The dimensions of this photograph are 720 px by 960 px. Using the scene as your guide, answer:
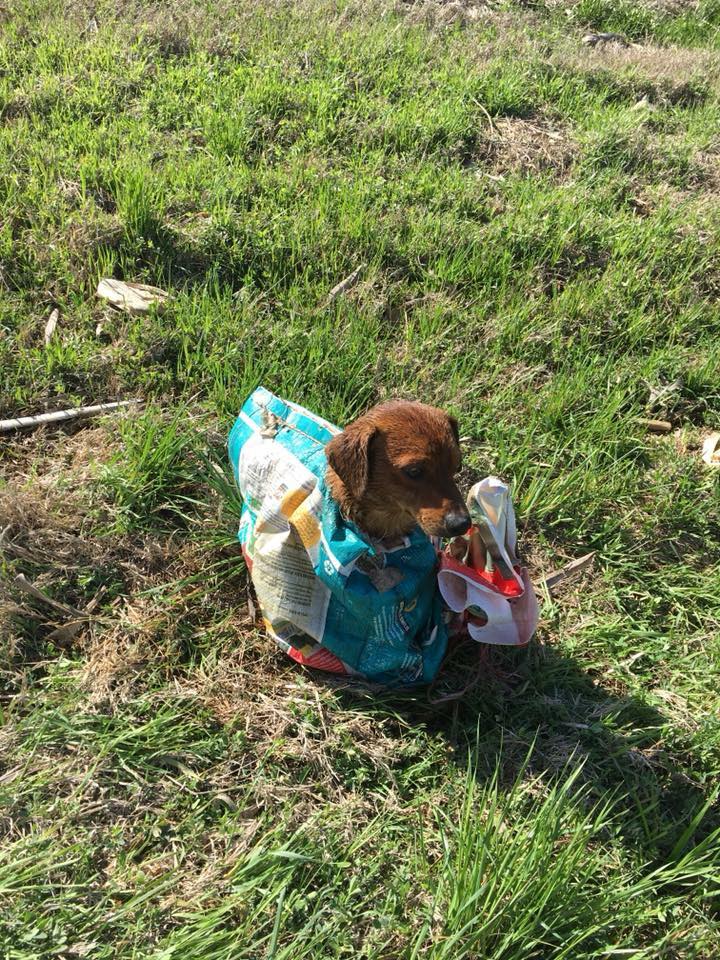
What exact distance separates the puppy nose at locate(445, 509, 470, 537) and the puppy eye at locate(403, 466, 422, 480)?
0.17 metres

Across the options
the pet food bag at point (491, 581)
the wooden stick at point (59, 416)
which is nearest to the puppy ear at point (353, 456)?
the pet food bag at point (491, 581)

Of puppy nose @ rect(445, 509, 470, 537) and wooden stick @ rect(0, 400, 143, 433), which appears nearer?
puppy nose @ rect(445, 509, 470, 537)

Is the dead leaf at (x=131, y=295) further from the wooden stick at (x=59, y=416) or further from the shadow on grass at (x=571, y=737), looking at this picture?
the shadow on grass at (x=571, y=737)

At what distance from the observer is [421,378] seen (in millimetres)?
3871

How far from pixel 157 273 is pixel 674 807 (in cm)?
325

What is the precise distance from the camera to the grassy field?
2379 mm

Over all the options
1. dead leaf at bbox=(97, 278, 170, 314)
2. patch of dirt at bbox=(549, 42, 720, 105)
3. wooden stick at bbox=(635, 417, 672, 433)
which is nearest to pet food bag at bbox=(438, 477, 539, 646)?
wooden stick at bbox=(635, 417, 672, 433)

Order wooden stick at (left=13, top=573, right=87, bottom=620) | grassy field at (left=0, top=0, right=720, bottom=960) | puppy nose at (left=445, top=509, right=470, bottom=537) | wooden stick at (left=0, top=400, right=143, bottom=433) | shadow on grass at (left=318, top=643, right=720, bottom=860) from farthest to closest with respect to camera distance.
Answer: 1. wooden stick at (left=0, top=400, right=143, bottom=433)
2. wooden stick at (left=13, top=573, right=87, bottom=620)
3. shadow on grass at (left=318, top=643, right=720, bottom=860)
4. puppy nose at (left=445, top=509, right=470, bottom=537)
5. grassy field at (left=0, top=0, right=720, bottom=960)

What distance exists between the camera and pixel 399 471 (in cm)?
266

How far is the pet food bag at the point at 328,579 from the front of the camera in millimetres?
2688

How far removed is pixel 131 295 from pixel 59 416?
0.74 meters

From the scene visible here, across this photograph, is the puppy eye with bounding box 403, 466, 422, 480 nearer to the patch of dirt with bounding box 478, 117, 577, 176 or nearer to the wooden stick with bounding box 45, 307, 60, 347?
the wooden stick with bounding box 45, 307, 60, 347

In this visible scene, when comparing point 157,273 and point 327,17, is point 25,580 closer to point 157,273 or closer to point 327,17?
point 157,273

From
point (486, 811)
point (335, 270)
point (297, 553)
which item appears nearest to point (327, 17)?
point (335, 270)
